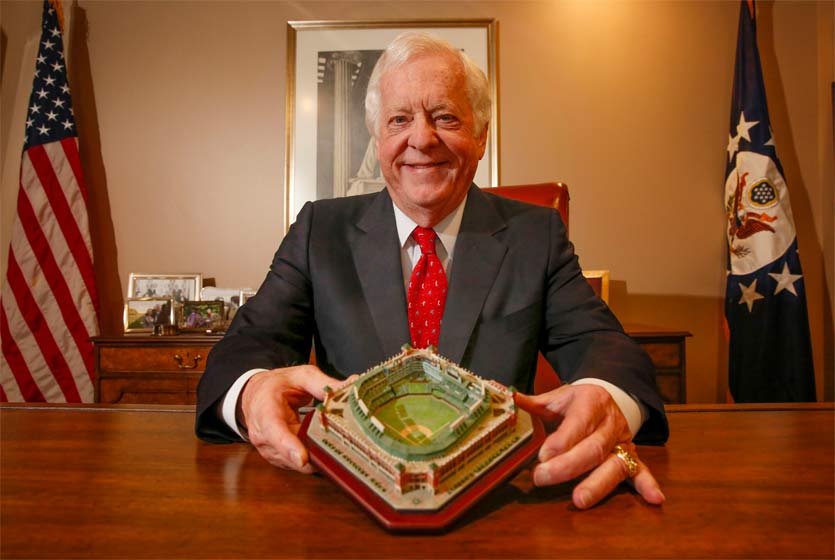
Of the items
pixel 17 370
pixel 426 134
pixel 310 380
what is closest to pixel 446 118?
pixel 426 134

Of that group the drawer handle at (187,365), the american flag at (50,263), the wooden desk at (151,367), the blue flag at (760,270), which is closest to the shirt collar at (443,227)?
the wooden desk at (151,367)

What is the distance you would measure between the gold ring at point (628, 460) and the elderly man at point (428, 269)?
0.39 m

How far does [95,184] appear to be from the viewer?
3.55 m

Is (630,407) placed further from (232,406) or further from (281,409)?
(232,406)

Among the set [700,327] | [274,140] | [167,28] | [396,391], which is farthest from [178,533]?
[167,28]

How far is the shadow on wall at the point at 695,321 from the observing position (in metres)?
3.44

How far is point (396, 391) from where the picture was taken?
77 centimetres

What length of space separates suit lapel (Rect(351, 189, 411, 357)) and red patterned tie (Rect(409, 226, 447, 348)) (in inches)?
1.7

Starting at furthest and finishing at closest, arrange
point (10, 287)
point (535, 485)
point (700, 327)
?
point (700, 327) → point (10, 287) → point (535, 485)

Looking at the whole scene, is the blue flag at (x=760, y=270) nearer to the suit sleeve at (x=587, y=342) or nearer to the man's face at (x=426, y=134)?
the suit sleeve at (x=587, y=342)

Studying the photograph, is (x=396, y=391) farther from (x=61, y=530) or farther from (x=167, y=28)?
(x=167, y=28)

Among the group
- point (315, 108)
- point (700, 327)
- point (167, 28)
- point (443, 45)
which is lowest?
point (700, 327)

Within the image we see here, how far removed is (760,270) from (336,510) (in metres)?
3.19

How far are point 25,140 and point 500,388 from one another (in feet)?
12.2
